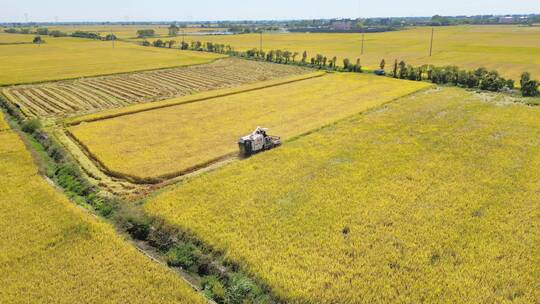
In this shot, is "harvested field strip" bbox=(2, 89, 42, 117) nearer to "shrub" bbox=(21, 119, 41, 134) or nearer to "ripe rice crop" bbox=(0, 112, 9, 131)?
"ripe rice crop" bbox=(0, 112, 9, 131)

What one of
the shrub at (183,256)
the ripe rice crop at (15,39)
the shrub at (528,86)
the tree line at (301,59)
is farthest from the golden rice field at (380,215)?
the ripe rice crop at (15,39)

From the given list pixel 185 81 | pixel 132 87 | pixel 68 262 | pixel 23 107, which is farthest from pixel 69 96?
pixel 68 262

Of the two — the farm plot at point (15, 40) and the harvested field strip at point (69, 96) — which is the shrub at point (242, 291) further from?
the farm plot at point (15, 40)

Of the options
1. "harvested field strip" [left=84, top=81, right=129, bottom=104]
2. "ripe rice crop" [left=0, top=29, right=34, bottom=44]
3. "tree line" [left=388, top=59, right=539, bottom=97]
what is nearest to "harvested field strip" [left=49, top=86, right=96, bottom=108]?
"harvested field strip" [left=84, top=81, right=129, bottom=104]

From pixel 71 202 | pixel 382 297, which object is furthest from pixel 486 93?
pixel 71 202

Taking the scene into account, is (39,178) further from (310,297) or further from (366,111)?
(366,111)

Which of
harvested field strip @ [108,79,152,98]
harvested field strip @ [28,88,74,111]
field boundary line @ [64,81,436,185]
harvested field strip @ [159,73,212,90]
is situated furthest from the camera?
harvested field strip @ [159,73,212,90]

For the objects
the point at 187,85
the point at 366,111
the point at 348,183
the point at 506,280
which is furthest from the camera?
the point at 187,85
